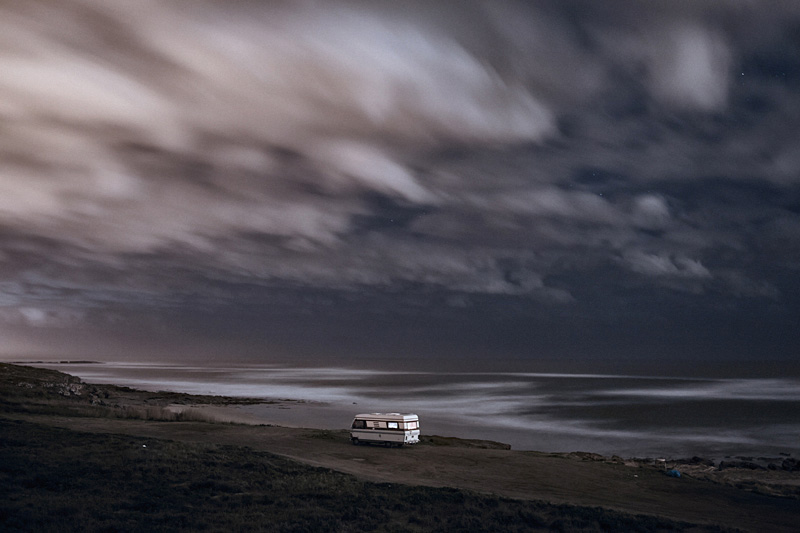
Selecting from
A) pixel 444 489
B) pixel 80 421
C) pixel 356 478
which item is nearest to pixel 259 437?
pixel 80 421

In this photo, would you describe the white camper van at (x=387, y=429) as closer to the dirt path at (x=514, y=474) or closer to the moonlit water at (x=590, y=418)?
the dirt path at (x=514, y=474)

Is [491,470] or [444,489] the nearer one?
[444,489]

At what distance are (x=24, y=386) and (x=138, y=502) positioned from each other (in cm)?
3907

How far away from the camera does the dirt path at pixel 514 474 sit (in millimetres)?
20281

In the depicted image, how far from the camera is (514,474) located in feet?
83.8

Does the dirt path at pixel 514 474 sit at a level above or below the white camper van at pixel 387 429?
below

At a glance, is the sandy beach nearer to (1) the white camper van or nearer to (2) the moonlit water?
(1) the white camper van

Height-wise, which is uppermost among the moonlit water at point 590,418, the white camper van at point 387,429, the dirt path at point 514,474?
the white camper van at point 387,429

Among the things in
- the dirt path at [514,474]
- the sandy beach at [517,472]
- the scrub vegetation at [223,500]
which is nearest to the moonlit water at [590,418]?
the sandy beach at [517,472]

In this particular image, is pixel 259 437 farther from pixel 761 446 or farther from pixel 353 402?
pixel 353 402

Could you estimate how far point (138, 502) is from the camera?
1602cm

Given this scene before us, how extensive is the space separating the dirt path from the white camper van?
2.20ft

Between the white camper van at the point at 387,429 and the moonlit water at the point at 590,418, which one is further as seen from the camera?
the moonlit water at the point at 590,418

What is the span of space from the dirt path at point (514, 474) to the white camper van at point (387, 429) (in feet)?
2.20
